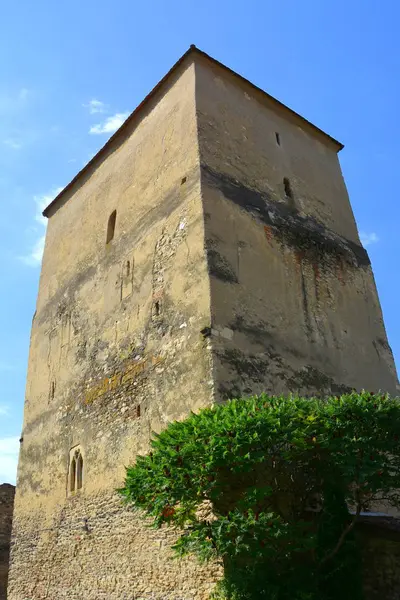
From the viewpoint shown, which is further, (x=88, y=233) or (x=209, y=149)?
(x=88, y=233)

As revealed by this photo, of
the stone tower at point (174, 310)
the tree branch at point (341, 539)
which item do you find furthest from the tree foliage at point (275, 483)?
the stone tower at point (174, 310)

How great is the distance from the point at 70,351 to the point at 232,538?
8.43 metres

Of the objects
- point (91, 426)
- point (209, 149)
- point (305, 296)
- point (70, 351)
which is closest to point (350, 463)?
point (305, 296)

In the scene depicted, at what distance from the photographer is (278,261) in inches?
468

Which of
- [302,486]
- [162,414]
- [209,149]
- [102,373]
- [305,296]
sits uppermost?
[209,149]

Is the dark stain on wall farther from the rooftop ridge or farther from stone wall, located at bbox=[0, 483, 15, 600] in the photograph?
stone wall, located at bbox=[0, 483, 15, 600]

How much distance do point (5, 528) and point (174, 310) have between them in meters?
10.8

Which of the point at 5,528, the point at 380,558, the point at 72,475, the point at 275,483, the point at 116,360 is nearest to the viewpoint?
the point at 275,483

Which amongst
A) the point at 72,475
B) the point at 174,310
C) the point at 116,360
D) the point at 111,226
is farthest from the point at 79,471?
the point at 111,226

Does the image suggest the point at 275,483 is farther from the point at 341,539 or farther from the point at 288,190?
the point at 288,190

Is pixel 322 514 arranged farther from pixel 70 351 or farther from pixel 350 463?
pixel 70 351

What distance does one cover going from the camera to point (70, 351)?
1421 cm

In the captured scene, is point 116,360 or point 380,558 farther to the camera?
point 116,360

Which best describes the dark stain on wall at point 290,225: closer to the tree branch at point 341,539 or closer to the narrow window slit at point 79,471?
the tree branch at point 341,539
